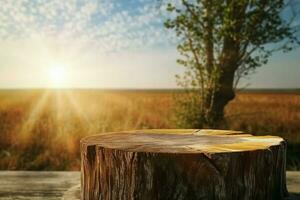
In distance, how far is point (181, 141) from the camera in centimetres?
276

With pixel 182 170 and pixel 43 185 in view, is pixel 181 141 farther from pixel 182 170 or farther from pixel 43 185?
pixel 43 185

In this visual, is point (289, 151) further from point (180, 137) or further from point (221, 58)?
point (180, 137)

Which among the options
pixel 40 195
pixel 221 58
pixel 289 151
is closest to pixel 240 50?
pixel 221 58

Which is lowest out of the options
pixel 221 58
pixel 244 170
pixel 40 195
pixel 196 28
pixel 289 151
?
pixel 289 151

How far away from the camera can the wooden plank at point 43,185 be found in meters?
3.23

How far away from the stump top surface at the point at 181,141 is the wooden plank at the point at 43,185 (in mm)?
402

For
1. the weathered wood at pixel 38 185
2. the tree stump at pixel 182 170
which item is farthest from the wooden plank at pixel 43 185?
the tree stump at pixel 182 170

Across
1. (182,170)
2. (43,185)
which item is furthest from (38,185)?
(182,170)

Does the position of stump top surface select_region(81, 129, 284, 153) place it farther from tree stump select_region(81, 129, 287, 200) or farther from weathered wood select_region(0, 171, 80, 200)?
weathered wood select_region(0, 171, 80, 200)

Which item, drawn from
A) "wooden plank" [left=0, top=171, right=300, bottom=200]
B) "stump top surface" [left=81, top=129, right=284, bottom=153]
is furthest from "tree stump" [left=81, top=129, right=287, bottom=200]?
"wooden plank" [left=0, top=171, right=300, bottom=200]

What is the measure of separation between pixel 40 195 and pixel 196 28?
22.1 ft

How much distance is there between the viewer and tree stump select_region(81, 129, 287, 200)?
2.29 m

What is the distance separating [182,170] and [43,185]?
1619 mm

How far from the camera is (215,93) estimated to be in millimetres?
9711
